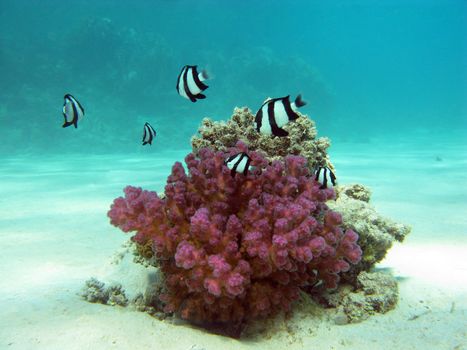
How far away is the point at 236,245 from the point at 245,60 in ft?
132

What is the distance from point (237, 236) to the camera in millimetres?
2816

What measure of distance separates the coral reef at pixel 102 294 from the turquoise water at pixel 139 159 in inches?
5.6

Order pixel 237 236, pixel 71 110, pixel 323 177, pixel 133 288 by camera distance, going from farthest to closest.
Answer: pixel 71 110, pixel 133 288, pixel 323 177, pixel 237 236

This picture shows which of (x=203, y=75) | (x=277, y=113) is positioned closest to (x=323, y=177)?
(x=277, y=113)

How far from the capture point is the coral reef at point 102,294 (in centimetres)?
321

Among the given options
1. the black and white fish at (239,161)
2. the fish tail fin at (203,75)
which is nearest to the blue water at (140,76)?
Result: the fish tail fin at (203,75)

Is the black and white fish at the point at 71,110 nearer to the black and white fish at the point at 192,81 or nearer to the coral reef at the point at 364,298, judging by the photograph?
the black and white fish at the point at 192,81

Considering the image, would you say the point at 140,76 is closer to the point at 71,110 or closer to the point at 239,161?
the point at 71,110

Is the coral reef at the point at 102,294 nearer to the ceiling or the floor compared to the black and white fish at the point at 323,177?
nearer to the floor

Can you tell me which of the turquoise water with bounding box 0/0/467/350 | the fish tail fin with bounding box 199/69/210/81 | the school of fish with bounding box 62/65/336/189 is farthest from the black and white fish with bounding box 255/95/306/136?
the fish tail fin with bounding box 199/69/210/81

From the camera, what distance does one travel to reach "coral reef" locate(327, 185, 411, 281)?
338 cm

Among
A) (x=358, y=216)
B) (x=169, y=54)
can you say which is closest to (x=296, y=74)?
(x=169, y=54)

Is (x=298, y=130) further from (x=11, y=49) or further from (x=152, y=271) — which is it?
(x=11, y=49)

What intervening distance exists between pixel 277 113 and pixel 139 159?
1576 cm
